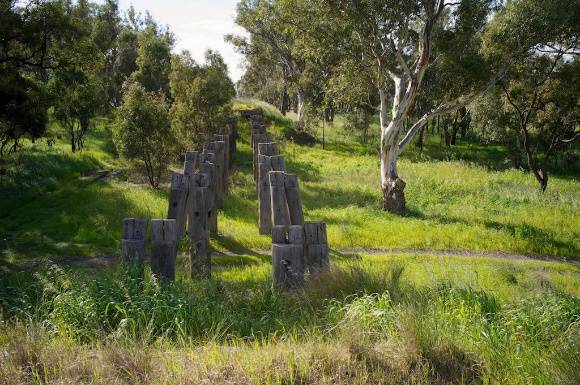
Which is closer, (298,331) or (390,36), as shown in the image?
(298,331)

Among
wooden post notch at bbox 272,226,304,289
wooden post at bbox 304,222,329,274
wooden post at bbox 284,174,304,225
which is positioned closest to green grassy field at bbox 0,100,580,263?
wooden post at bbox 284,174,304,225

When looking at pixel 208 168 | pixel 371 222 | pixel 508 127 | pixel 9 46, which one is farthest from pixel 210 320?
pixel 508 127

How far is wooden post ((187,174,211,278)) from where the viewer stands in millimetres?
8664

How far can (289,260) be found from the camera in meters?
6.58

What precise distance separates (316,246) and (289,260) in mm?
590

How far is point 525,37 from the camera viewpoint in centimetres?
1639

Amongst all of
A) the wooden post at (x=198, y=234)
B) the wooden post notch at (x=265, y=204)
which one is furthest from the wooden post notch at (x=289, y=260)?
the wooden post notch at (x=265, y=204)

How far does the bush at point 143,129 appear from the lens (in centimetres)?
1855

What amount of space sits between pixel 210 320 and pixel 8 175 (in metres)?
18.3

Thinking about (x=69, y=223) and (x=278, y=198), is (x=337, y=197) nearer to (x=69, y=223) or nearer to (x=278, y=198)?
(x=278, y=198)

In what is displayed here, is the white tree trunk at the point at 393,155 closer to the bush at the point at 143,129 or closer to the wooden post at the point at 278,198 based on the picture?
the wooden post at the point at 278,198

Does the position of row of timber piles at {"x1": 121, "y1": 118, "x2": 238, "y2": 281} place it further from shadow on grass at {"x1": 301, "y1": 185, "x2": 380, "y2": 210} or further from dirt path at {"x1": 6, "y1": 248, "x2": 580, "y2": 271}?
shadow on grass at {"x1": 301, "y1": 185, "x2": 380, "y2": 210}

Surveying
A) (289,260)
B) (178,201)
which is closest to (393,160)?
(178,201)

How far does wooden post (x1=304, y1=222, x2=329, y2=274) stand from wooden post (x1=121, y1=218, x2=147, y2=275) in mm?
2405
